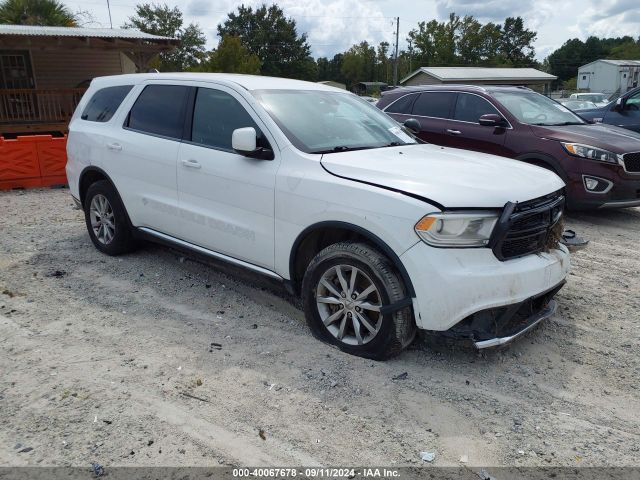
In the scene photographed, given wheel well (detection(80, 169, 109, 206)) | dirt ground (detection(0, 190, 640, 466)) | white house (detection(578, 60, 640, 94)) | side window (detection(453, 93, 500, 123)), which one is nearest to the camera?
dirt ground (detection(0, 190, 640, 466))

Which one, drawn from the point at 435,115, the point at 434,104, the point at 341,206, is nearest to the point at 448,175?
the point at 341,206

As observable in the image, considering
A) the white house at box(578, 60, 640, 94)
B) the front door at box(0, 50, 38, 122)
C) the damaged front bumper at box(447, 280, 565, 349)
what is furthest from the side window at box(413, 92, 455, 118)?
the white house at box(578, 60, 640, 94)

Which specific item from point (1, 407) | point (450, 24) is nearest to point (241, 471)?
point (1, 407)

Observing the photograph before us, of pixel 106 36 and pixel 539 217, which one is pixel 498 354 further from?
pixel 106 36

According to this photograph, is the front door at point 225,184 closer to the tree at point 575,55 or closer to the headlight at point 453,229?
the headlight at point 453,229

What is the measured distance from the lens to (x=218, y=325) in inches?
165

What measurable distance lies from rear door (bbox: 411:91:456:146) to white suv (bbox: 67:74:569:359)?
3.46 meters

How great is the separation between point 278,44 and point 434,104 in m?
Result: 68.2

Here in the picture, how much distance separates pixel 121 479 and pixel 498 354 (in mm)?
2486

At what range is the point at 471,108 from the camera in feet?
26.4

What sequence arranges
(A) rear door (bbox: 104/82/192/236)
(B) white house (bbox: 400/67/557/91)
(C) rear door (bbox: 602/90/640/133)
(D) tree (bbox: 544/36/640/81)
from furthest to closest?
(D) tree (bbox: 544/36/640/81), (B) white house (bbox: 400/67/557/91), (C) rear door (bbox: 602/90/640/133), (A) rear door (bbox: 104/82/192/236)

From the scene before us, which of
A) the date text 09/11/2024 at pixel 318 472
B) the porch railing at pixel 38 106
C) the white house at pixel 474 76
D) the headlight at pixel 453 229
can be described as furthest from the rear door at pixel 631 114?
the white house at pixel 474 76

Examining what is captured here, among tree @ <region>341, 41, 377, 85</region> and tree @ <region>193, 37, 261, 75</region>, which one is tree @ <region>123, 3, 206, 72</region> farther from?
tree @ <region>341, 41, 377, 85</region>

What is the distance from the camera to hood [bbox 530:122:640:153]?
6.99 metres
